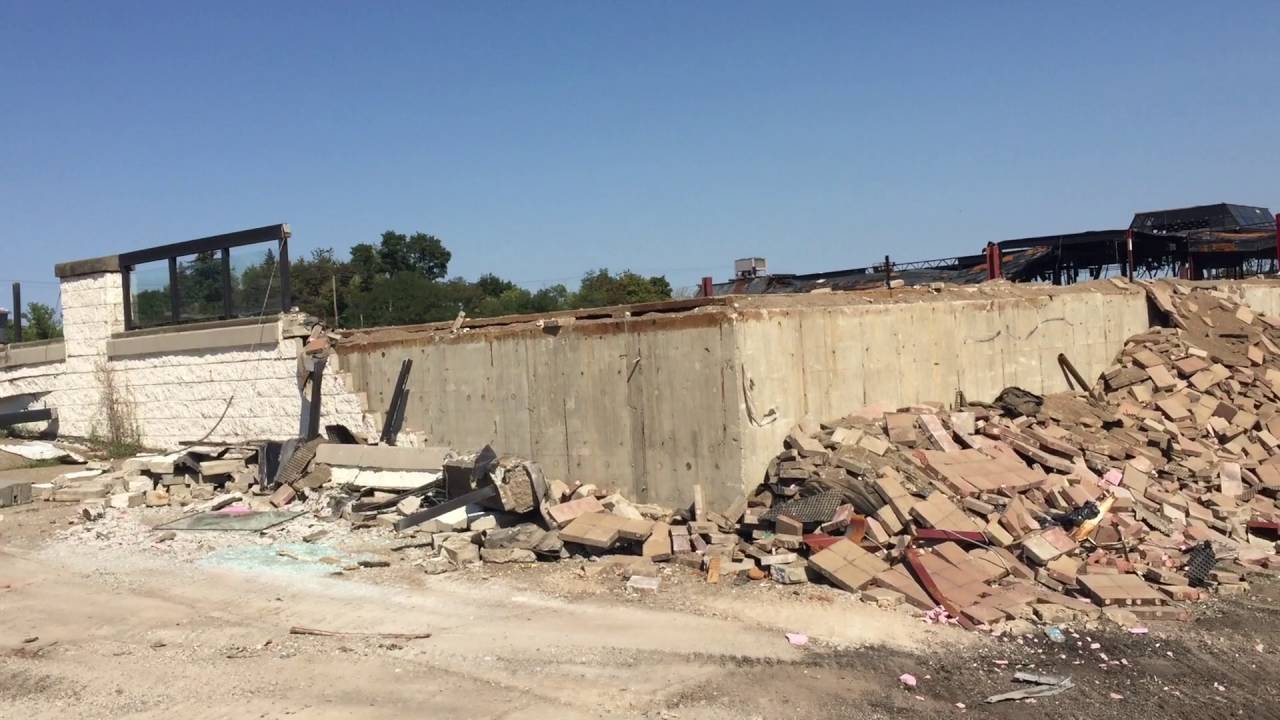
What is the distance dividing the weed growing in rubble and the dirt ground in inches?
288

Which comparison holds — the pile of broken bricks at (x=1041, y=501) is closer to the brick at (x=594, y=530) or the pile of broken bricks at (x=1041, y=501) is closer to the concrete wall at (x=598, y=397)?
the concrete wall at (x=598, y=397)

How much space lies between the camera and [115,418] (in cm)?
1557

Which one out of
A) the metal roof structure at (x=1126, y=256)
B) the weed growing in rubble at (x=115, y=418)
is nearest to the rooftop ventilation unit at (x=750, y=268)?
the metal roof structure at (x=1126, y=256)

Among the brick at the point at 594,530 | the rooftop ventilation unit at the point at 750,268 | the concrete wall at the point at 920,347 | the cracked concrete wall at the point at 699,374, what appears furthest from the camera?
the rooftop ventilation unit at the point at 750,268

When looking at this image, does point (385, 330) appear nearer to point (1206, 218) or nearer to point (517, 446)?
point (517, 446)

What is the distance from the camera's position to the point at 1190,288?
16.1 m

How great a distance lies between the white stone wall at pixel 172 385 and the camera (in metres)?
13.3

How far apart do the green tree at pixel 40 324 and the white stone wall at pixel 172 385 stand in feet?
47.1

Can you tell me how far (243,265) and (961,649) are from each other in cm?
1191

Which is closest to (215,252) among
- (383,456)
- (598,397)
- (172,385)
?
(172,385)

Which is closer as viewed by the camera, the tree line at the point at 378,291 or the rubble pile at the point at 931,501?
the rubble pile at the point at 931,501

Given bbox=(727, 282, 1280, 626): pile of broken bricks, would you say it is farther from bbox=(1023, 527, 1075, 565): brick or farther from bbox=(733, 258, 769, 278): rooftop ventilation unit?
bbox=(733, 258, 769, 278): rooftop ventilation unit

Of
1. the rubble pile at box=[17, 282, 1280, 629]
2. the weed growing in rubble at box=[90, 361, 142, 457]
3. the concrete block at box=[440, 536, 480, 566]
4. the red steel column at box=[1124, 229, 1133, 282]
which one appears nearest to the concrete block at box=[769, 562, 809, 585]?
the rubble pile at box=[17, 282, 1280, 629]

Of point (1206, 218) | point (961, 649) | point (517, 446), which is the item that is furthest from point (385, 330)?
point (1206, 218)
